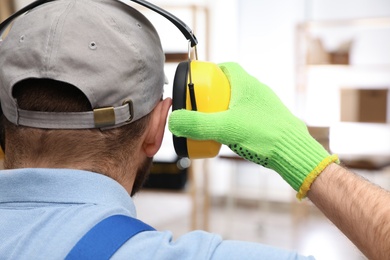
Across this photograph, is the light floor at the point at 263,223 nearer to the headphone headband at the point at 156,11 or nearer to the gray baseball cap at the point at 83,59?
the headphone headband at the point at 156,11

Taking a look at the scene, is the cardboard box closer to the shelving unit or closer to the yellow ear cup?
the shelving unit

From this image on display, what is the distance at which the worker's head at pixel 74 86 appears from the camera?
0.70 metres

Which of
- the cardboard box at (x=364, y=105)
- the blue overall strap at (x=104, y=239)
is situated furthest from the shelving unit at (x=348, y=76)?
the blue overall strap at (x=104, y=239)

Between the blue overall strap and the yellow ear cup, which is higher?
the yellow ear cup

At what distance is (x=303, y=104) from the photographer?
4297 mm

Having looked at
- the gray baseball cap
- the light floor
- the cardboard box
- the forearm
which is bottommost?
the light floor

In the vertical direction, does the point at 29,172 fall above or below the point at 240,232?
above

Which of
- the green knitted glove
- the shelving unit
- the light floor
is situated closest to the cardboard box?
the shelving unit

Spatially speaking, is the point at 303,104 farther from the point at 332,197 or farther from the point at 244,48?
the point at 332,197

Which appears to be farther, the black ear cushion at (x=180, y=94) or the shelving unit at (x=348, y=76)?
the shelving unit at (x=348, y=76)

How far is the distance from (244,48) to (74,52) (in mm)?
4895

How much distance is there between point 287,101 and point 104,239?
4.89m

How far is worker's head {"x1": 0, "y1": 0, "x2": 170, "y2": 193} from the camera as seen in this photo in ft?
2.30

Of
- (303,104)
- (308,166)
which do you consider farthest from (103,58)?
(303,104)
